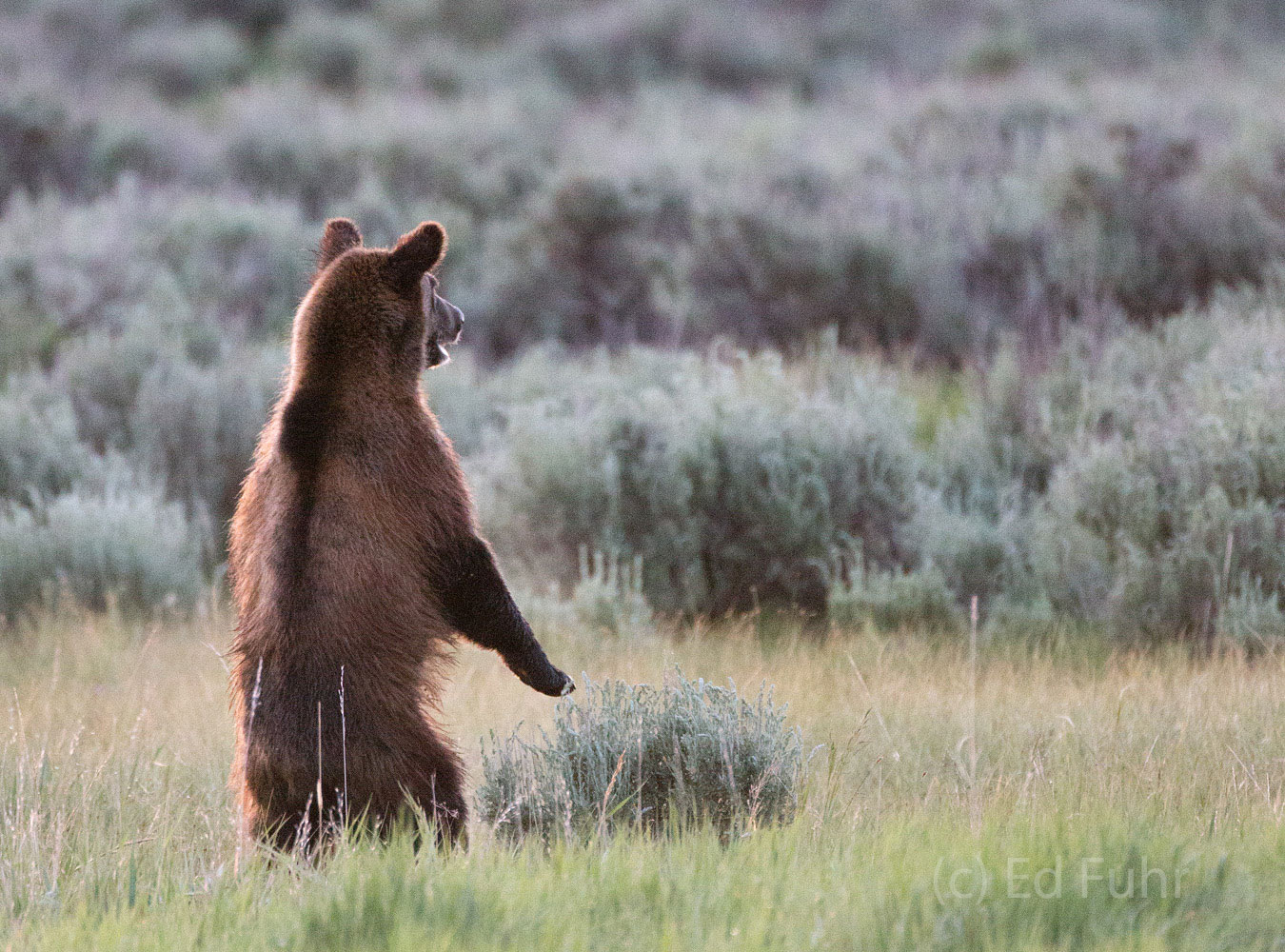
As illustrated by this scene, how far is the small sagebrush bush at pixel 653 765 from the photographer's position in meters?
4.31

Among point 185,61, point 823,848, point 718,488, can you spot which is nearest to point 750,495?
point 718,488

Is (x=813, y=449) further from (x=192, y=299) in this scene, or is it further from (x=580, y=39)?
(x=580, y=39)

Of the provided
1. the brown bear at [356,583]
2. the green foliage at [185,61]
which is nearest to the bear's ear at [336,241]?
the brown bear at [356,583]

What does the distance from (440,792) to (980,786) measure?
65.0 inches

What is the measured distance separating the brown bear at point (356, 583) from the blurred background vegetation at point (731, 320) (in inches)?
66.8

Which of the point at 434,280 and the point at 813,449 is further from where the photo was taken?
the point at 813,449

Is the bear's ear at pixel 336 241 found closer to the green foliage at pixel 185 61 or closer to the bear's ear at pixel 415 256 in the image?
the bear's ear at pixel 415 256

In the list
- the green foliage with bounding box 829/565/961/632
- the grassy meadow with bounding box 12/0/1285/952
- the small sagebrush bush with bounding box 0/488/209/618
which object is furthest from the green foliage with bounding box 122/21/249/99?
the green foliage with bounding box 829/565/961/632

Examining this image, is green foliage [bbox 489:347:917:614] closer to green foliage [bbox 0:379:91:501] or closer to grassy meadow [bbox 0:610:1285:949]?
grassy meadow [bbox 0:610:1285:949]

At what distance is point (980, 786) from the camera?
14.3 feet

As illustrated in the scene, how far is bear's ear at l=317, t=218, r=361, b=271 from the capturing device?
4.41m

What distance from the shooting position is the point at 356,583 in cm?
372

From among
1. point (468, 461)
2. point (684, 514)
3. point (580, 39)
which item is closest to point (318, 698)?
point (684, 514)

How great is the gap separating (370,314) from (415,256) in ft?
0.70
